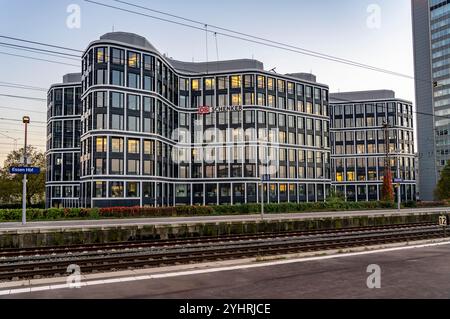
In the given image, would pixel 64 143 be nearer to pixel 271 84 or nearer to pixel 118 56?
pixel 118 56

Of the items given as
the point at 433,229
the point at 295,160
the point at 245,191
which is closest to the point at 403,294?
the point at 433,229

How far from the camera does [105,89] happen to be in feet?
201

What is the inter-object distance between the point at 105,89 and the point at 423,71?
125340 millimetres

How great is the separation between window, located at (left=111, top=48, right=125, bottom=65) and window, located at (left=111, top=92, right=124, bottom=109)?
486 cm

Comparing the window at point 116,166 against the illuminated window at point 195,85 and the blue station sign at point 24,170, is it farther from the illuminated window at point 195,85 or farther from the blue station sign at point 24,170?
the blue station sign at point 24,170

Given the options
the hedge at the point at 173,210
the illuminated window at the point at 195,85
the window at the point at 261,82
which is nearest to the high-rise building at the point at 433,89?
the window at the point at 261,82

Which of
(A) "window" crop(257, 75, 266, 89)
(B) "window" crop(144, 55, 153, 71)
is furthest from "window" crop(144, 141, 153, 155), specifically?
(A) "window" crop(257, 75, 266, 89)

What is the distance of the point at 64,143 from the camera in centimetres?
8500

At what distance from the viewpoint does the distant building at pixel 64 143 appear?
82.1 meters

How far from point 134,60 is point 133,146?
1359 cm

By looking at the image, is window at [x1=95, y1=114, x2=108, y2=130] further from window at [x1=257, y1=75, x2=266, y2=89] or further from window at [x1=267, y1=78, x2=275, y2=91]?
window at [x1=267, y1=78, x2=275, y2=91]

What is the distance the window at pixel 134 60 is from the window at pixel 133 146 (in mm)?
11752
